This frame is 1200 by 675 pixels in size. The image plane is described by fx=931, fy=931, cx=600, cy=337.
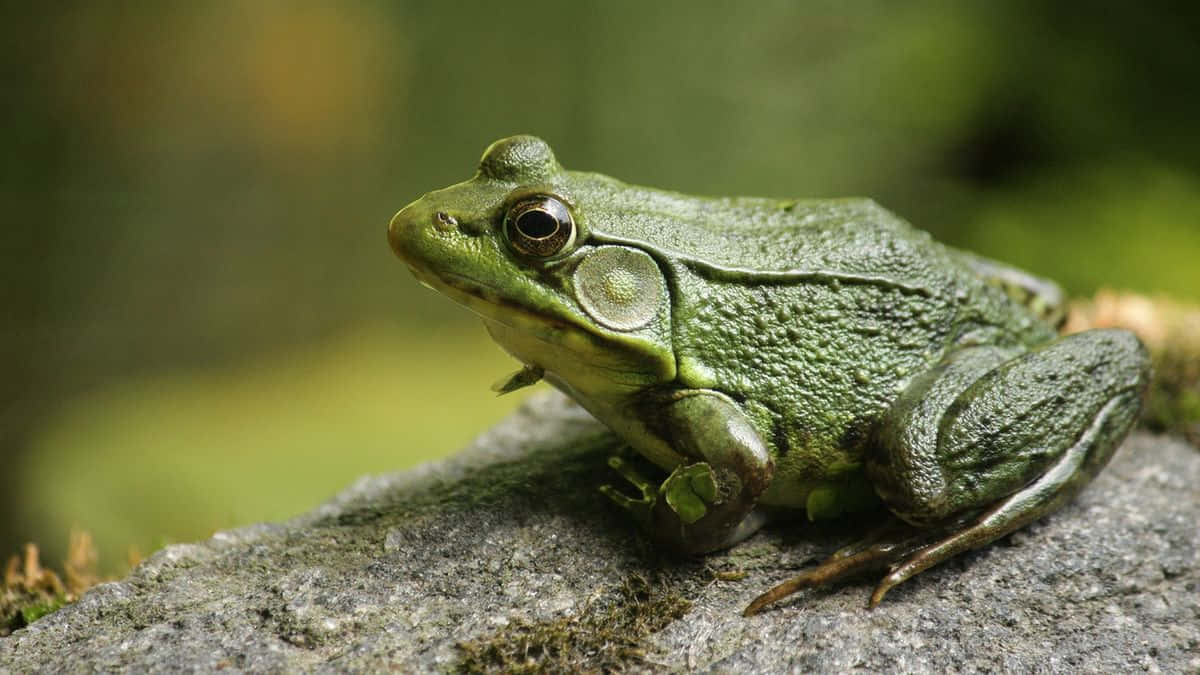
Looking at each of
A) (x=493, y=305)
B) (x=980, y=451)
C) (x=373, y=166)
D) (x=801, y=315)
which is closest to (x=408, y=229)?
(x=493, y=305)

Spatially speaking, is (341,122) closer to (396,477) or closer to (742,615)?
(396,477)

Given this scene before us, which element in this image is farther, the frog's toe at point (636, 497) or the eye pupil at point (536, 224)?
the frog's toe at point (636, 497)

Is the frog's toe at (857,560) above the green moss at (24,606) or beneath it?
Answer: beneath

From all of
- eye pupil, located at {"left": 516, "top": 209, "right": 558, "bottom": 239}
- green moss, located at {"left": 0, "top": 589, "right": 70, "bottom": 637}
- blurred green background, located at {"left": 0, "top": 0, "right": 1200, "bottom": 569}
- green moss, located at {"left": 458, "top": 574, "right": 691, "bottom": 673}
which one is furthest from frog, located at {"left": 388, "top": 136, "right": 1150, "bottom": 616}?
blurred green background, located at {"left": 0, "top": 0, "right": 1200, "bottom": 569}

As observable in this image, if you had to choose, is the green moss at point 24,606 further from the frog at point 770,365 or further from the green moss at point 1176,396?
the green moss at point 1176,396

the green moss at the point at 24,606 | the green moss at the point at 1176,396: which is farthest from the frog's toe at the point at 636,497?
the green moss at the point at 1176,396

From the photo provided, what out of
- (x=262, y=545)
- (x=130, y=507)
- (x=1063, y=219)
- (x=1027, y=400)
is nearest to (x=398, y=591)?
(x=262, y=545)

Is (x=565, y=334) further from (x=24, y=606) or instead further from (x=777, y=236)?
(x=24, y=606)
